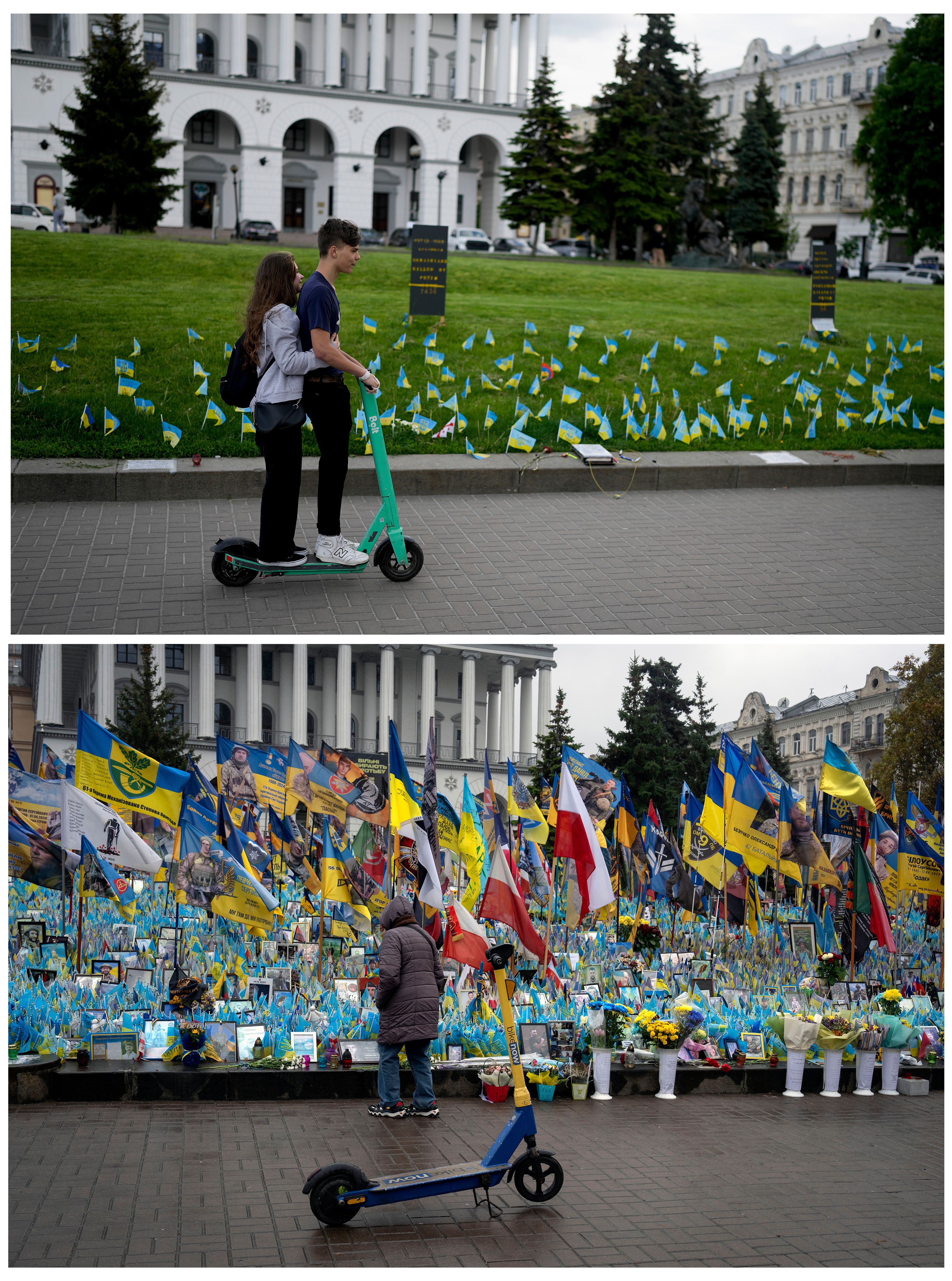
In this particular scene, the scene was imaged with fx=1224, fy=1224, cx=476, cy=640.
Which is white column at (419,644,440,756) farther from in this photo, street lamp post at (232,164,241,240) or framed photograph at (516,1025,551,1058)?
framed photograph at (516,1025,551,1058)

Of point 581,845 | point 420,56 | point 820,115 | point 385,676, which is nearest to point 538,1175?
point 581,845

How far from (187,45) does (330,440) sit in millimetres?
58767

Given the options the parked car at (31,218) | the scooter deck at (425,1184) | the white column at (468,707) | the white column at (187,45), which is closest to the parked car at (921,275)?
the white column at (468,707)

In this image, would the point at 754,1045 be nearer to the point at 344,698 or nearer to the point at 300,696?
the point at 300,696

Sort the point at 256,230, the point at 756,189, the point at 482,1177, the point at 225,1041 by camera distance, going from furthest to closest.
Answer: the point at 756,189, the point at 256,230, the point at 225,1041, the point at 482,1177

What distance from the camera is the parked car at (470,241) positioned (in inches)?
1967

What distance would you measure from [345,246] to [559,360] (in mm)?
9198

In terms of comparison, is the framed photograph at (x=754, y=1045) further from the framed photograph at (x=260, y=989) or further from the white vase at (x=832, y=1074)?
the framed photograph at (x=260, y=989)

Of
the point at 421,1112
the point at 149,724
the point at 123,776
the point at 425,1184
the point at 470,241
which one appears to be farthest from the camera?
the point at 470,241

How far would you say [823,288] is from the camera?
19.5 m

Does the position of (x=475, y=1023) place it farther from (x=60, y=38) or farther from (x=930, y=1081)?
(x=60, y=38)

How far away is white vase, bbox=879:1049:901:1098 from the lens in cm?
887

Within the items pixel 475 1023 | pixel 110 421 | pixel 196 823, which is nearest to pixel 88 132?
pixel 110 421

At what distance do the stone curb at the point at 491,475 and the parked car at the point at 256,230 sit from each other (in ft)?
114
